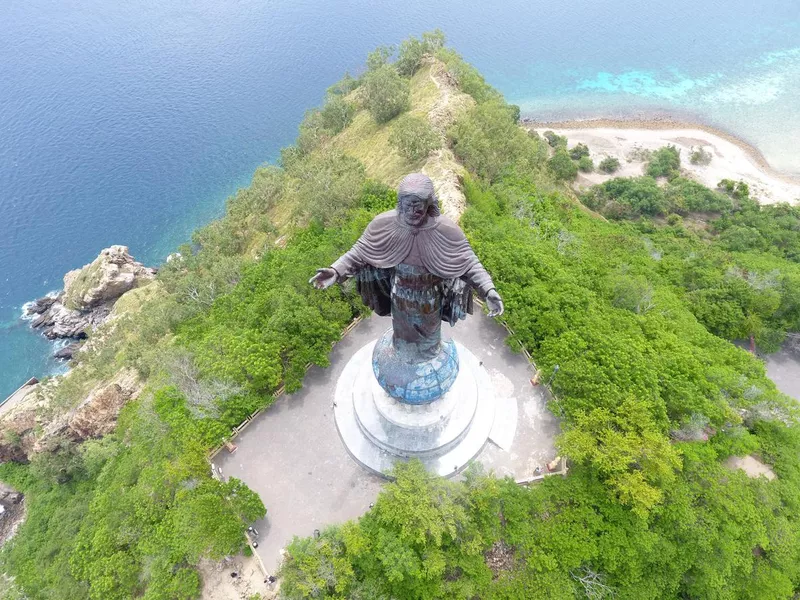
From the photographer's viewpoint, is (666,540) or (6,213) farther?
(6,213)

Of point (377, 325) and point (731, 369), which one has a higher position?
point (377, 325)

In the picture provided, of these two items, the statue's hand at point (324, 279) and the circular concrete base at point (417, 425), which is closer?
the statue's hand at point (324, 279)

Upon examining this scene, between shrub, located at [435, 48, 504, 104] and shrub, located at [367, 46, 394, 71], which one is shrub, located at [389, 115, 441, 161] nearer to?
shrub, located at [435, 48, 504, 104]

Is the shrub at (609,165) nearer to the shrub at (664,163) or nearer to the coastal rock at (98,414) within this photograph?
the shrub at (664,163)

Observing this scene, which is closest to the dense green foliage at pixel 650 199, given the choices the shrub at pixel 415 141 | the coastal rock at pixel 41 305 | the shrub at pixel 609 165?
the shrub at pixel 609 165

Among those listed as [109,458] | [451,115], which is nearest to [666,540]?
[109,458]

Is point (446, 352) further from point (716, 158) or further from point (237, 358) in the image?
point (716, 158)

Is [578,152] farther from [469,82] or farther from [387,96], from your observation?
[387,96]
